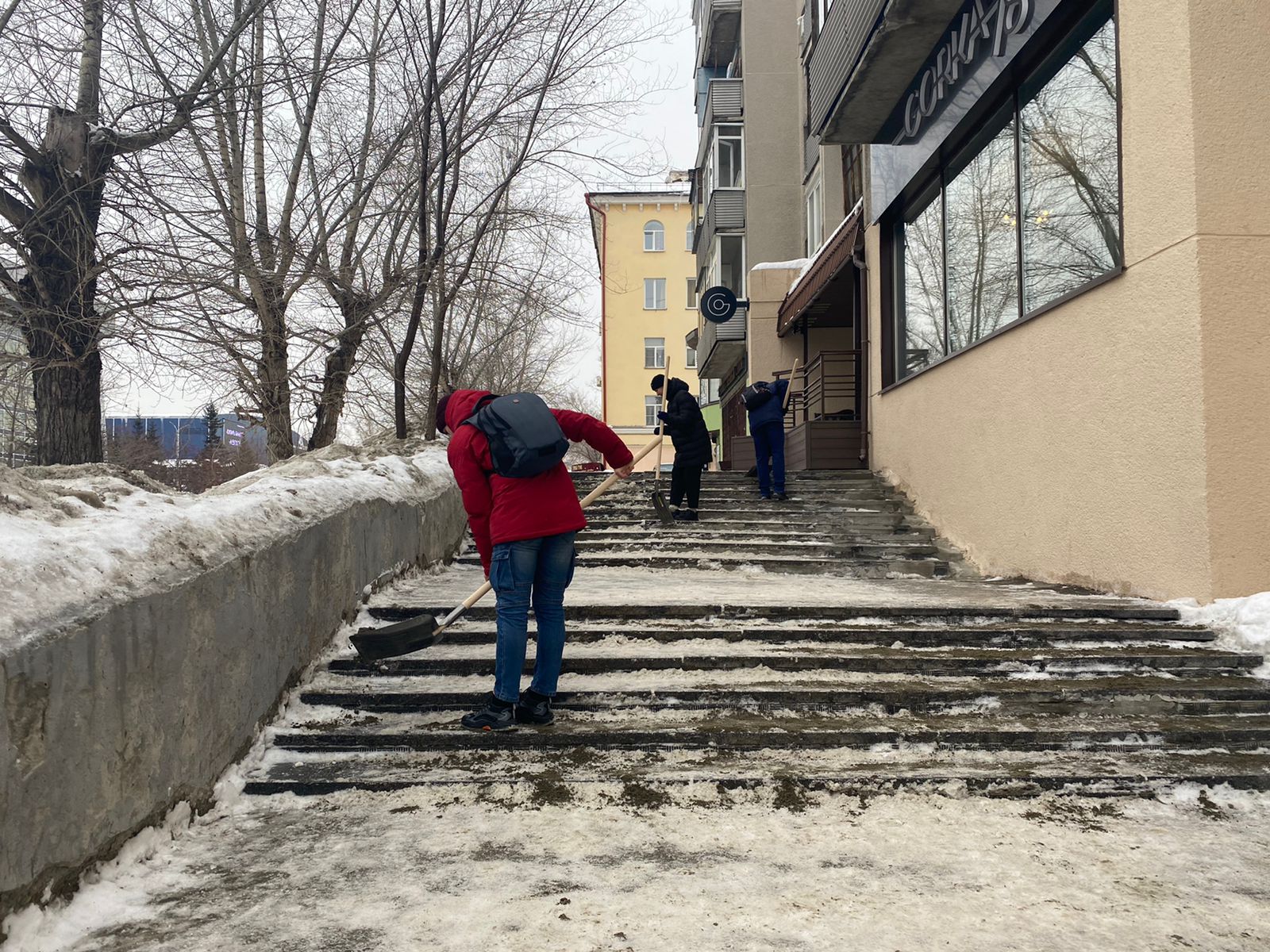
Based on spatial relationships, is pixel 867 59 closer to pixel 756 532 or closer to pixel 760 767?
pixel 756 532

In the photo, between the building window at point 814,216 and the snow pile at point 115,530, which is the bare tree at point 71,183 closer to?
the snow pile at point 115,530

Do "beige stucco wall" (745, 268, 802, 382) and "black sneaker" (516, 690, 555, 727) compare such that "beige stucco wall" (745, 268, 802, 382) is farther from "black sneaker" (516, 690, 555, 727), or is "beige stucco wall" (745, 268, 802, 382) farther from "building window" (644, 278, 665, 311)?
"building window" (644, 278, 665, 311)

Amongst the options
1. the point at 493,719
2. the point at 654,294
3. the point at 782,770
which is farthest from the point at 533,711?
the point at 654,294

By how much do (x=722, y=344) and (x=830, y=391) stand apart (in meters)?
7.83

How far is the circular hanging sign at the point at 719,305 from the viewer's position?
20.4m

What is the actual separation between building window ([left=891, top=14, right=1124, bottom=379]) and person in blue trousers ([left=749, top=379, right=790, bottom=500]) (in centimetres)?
171

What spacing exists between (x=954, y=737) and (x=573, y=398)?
46.8m

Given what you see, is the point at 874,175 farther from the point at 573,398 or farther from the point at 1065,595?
the point at 573,398

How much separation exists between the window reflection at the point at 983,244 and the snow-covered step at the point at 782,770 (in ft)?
15.1

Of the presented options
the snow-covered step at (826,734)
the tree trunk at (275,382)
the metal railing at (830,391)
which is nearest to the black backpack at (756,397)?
the metal railing at (830,391)

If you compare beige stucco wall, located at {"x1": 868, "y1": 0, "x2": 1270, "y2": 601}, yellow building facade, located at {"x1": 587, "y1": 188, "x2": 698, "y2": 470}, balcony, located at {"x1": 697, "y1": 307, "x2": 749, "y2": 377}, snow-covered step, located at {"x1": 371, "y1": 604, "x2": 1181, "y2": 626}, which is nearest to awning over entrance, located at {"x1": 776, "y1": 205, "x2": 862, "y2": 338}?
balcony, located at {"x1": 697, "y1": 307, "x2": 749, "y2": 377}

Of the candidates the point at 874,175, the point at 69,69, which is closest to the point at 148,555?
the point at 69,69

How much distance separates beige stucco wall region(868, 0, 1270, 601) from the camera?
5.11 m

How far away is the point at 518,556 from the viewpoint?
4.17m
